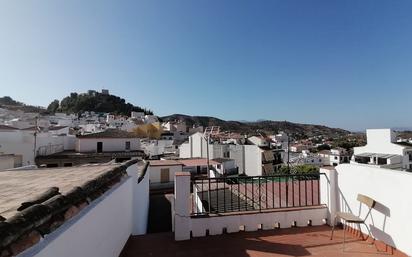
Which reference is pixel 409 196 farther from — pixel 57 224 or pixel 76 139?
pixel 76 139

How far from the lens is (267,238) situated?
433 cm

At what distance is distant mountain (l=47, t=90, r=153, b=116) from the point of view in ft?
310

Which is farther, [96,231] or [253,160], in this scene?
[253,160]

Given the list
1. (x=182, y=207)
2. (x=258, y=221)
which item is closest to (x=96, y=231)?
(x=182, y=207)

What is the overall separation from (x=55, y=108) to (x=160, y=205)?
9559 cm

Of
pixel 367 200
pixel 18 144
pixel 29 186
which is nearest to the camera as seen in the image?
pixel 29 186

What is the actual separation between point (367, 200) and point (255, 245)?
187cm

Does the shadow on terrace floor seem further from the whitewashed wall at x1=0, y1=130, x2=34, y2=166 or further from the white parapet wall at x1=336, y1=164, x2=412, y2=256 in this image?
the whitewashed wall at x1=0, y1=130, x2=34, y2=166

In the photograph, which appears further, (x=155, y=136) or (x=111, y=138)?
(x=155, y=136)

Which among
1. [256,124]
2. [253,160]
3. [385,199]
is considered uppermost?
[256,124]

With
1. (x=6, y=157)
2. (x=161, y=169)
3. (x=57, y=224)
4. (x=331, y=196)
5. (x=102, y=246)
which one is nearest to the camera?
(x=57, y=224)

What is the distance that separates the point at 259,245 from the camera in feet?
13.3

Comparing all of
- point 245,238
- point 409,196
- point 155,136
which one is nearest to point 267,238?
point 245,238

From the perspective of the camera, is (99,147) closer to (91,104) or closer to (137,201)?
(137,201)
